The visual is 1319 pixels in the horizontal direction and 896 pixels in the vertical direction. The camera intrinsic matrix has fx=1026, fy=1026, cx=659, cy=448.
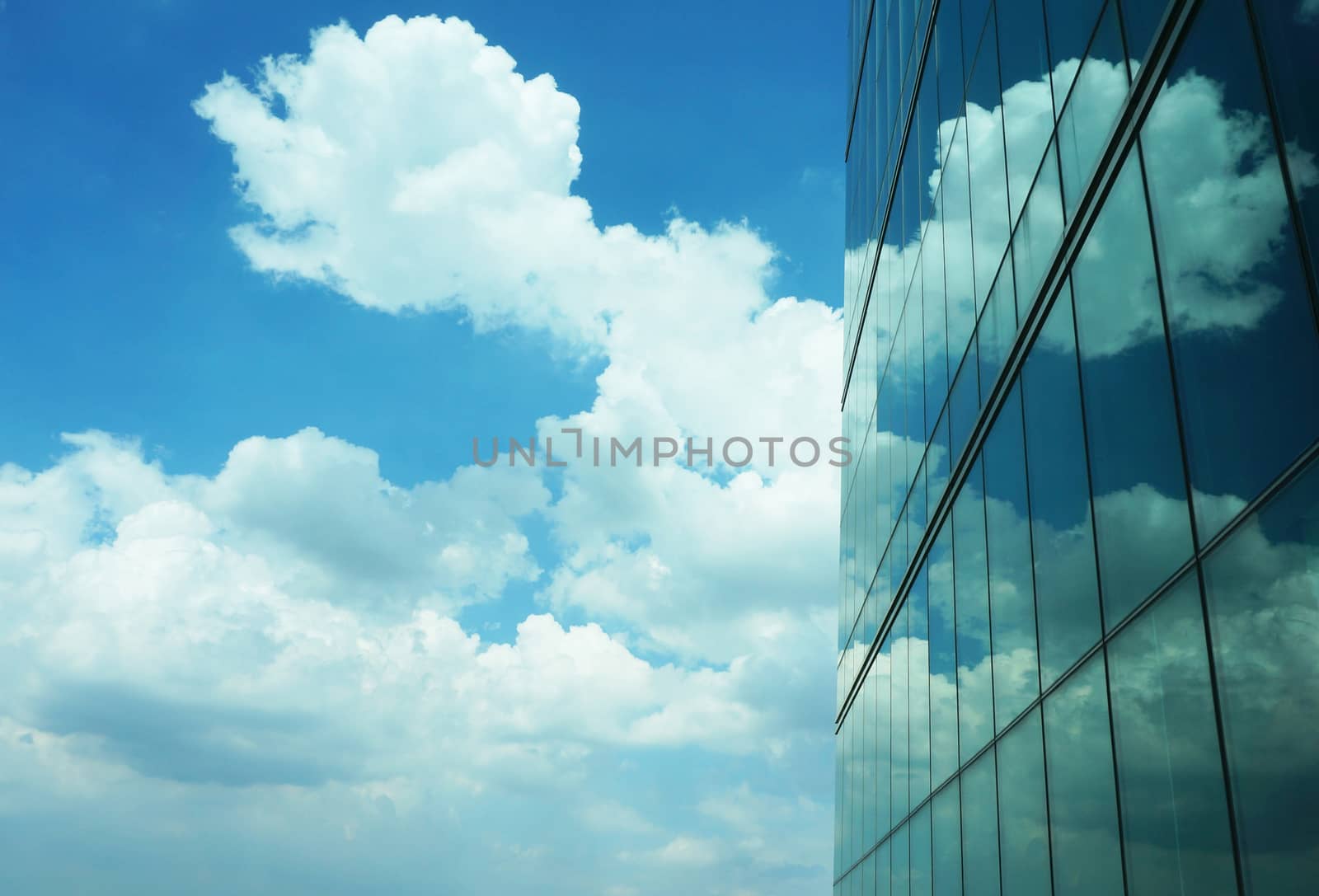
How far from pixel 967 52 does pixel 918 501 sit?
29.5 feet

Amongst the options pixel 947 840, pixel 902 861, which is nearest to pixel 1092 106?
pixel 947 840

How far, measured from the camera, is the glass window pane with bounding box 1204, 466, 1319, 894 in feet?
23.9

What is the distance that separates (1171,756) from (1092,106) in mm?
7601

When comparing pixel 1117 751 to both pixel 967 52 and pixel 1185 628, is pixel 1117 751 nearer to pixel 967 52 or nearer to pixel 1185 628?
pixel 1185 628

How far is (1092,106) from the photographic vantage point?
40.6 feet

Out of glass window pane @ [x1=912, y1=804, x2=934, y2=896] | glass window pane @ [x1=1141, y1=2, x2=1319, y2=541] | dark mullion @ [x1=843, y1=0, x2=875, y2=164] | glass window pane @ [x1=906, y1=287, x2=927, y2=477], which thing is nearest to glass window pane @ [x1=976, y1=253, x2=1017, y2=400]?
glass window pane @ [x1=906, y1=287, x2=927, y2=477]

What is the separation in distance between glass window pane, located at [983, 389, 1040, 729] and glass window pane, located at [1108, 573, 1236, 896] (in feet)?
9.73

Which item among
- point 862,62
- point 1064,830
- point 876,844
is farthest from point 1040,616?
point 862,62

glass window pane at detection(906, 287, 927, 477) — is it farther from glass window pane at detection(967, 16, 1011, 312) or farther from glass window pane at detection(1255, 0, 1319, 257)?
glass window pane at detection(1255, 0, 1319, 257)

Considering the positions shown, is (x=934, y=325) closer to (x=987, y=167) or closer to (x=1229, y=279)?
(x=987, y=167)

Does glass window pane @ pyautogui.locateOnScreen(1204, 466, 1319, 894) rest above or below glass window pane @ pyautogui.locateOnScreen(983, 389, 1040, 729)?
below

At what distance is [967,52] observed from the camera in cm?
1952

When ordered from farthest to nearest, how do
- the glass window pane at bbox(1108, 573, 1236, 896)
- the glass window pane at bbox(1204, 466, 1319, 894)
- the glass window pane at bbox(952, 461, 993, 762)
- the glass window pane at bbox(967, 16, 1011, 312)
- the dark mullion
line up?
1. the dark mullion
2. the glass window pane at bbox(967, 16, 1011, 312)
3. the glass window pane at bbox(952, 461, 993, 762)
4. the glass window pane at bbox(1108, 573, 1236, 896)
5. the glass window pane at bbox(1204, 466, 1319, 894)

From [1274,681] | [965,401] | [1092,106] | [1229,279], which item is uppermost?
[1092,106]
